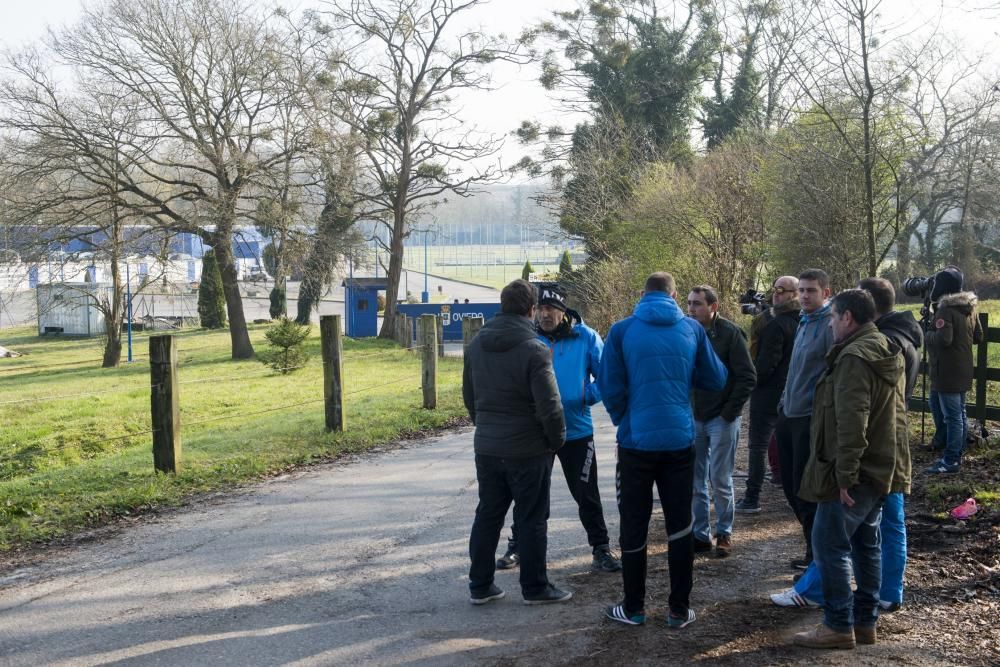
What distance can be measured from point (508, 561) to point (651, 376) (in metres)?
1.87

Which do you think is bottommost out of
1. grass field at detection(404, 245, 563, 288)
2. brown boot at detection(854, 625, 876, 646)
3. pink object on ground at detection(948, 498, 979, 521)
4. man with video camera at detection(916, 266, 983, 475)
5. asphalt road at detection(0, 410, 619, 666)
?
asphalt road at detection(0, 410, 619, 666)

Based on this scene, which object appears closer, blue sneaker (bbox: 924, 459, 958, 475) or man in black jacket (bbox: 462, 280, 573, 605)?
man in black jacket (bbox: 462, 280, 573, 605)

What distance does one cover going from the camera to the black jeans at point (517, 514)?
5.46 meters

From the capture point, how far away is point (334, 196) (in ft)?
111

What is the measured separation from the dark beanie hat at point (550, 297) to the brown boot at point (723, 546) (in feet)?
6.11

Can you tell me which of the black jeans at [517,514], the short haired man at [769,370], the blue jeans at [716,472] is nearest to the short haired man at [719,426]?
the blue jeans at [716,472]

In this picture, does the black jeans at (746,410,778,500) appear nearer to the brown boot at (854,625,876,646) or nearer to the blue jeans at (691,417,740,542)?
the blue jeans at (691,417,740,542)

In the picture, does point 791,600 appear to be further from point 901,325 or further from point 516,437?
point 901,325

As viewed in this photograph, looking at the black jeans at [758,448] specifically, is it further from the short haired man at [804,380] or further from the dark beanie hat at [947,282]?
the dark beanie hat at [947,282]

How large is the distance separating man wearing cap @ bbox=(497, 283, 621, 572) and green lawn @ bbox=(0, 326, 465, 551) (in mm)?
3930

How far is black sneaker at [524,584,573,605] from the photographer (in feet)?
18.0

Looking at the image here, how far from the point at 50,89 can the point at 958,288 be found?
26.0 metres

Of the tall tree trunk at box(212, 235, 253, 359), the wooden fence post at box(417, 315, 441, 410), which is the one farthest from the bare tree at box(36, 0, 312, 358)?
the wooden fence post at box(417, 315, 441, 410)

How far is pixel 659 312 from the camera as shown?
5.17m
